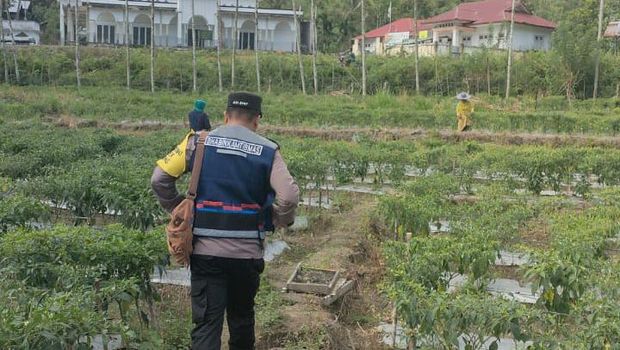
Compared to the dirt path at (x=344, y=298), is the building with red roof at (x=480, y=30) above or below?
above

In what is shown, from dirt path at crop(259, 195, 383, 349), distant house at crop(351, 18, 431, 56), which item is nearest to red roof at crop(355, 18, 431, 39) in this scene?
distant house at crop(351, 18, 431, 56)

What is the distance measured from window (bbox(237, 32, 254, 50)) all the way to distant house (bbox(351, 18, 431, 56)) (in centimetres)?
732

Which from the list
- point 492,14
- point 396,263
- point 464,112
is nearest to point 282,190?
point 396,263

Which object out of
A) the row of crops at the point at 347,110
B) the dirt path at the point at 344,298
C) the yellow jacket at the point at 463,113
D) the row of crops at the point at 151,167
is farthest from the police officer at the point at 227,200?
the row of crops at the point at 347,110

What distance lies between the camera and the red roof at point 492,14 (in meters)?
39.1

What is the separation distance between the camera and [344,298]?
643cm

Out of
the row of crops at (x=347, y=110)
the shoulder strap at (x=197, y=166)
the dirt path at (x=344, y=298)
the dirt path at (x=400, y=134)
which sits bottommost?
the dirt path at (x=344, y=298)

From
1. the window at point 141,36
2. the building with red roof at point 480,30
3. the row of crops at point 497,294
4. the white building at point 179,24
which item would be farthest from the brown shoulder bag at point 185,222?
the window at point 141,36

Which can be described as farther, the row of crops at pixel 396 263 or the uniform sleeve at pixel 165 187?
the uniform sleeve at pixel 165 187

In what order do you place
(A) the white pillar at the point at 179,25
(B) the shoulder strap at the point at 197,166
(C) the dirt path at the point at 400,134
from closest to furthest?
1. (B) the shoulder strap at the point at 197,166
2. (C) the dirt path at the point at 400,134
3. (A) the white pillar at the point at 179,25

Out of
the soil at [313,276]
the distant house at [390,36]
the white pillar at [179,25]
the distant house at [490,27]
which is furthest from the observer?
the distant house at [390,36]

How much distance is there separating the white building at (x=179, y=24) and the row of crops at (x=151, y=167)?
1224 inches

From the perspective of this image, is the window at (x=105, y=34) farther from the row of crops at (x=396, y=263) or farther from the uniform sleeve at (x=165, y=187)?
the uniform sleeve at (x=165, y=187)

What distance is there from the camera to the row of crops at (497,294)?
3.83 metres
